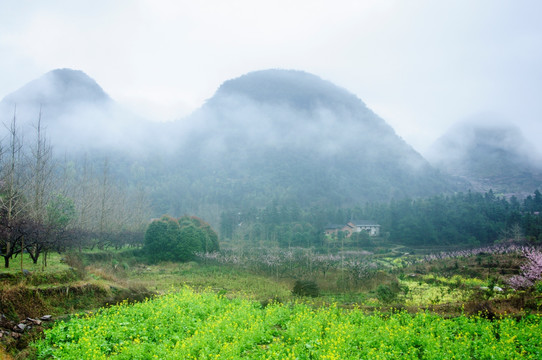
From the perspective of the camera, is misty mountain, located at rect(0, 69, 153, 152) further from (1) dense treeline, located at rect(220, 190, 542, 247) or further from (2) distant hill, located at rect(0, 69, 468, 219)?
(1) dense treeline, located at rect(220, 190, 542, 247)

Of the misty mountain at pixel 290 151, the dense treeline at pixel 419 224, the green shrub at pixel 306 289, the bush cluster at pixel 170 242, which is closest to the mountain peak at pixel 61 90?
the misty mountain at pixel 290 151

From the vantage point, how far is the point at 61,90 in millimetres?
139375

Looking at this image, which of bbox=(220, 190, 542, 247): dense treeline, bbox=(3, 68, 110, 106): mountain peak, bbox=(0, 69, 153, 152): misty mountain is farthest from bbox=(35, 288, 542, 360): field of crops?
bbox=(3, 68, 110, 106): mountain peak

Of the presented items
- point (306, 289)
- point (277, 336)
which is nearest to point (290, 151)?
point (306, 289)

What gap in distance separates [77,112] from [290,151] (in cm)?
8632

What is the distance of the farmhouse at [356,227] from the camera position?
184ft

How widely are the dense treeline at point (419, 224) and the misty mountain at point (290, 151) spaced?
20219mm

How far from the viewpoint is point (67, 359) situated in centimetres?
704

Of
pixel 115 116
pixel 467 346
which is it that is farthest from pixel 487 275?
pixel 115 116

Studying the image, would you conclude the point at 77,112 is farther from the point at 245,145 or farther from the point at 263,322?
the point at 263,322

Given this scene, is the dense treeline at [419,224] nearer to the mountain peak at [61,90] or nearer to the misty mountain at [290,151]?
the misty mountain at [290,151]

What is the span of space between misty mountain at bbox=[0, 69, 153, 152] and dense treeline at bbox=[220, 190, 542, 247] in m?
72.4

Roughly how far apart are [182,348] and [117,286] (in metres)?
7.24

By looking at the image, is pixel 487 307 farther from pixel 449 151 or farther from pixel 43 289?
pixel 449 151
